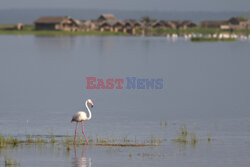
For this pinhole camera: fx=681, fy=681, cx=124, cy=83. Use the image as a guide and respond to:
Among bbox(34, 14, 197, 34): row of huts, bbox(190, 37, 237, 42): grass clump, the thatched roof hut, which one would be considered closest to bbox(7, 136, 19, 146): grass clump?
bbox(190, 37, 237, 42): grass clump

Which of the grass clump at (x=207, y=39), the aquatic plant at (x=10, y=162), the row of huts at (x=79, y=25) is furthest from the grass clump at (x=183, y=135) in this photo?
the row of huts at (x=79, y=25)

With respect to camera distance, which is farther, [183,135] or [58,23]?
[58,23]

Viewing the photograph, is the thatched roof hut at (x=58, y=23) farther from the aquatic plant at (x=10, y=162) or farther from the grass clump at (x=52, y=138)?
the aquatic plant at (x=10, y=162)

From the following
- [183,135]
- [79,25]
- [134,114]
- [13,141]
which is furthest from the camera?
[79,25]

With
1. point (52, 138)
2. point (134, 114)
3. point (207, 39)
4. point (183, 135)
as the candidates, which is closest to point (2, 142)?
point (52, 138)

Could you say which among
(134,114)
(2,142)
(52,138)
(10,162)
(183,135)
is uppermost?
(134,114)

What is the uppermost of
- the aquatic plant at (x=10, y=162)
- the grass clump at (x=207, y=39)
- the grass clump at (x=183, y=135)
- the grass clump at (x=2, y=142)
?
the grass clump at (x=207, y=39)

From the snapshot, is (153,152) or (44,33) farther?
(44,33)

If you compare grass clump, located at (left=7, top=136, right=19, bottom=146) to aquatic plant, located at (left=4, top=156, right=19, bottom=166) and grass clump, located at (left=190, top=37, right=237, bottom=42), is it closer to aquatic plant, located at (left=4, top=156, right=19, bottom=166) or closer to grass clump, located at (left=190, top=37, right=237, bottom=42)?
aquatic plant, located at (left=4, top=156, right=19, bottom=166)

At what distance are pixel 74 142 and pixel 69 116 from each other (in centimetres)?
607

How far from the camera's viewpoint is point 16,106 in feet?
93.9

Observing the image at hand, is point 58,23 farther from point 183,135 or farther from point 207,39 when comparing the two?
point 183,135

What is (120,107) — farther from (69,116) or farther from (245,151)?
(245,151)

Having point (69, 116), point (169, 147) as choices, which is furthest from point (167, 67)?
point (169, 147)
